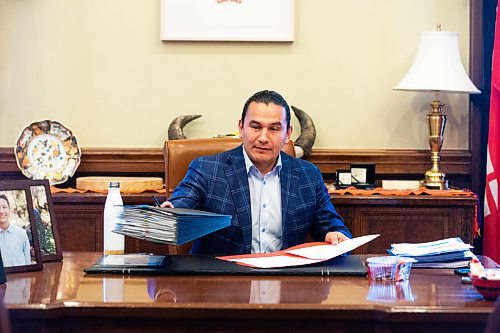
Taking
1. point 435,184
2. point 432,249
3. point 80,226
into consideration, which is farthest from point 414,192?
point 80,226

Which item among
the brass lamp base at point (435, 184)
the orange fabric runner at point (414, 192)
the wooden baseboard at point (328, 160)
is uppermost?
the wooden baseboard at point (328, 160)

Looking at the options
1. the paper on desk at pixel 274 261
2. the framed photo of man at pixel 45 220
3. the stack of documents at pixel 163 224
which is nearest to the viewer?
the stack of documents at pixel 163 224

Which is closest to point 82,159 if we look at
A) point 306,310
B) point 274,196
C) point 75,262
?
point 274,196

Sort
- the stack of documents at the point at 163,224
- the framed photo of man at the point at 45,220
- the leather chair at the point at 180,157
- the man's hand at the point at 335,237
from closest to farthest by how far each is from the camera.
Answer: the stack of documents at the point at 163,224 → the framed photo of man at the point at 45,220 → the man's hand at the point at 335,237 → the leather chair at the point at 180,157

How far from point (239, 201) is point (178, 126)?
1.26 m

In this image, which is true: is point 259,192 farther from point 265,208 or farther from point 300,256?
point 300,256

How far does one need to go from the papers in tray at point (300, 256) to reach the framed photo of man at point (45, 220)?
0.52m

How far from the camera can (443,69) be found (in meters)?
4.01

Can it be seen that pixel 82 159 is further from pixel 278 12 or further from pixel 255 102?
pixel 255 102

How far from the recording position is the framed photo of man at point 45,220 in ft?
8.37

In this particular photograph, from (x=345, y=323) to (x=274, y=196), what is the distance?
1.16m

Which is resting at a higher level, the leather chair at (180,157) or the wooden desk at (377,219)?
the leather chair at (180,157)

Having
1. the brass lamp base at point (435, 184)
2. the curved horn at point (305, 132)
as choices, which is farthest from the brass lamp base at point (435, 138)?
the curved horn at point (305, 132)

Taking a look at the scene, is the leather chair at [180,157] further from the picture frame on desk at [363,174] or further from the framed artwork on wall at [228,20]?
the framed artwork on wall at [228,20]
